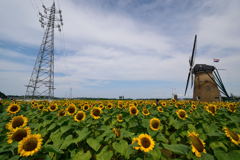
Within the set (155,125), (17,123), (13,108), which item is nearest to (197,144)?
(155,125)

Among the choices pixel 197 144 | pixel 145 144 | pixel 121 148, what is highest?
pixel 197 144

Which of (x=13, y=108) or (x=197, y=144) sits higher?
(x=13, y=108)

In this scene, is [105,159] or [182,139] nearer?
[105,159]

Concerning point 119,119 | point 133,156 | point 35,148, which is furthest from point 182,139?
point 35,148

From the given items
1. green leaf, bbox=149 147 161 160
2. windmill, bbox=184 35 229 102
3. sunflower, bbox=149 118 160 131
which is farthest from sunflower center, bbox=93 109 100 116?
windmill, bbox=184 35 229 102

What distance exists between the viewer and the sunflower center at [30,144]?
2141mm

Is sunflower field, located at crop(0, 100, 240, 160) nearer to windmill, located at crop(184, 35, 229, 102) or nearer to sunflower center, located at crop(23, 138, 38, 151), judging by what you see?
sunflower center, located at crop(23, 138, 38, 151)

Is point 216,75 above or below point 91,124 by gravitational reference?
above

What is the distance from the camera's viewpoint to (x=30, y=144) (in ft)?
7.14

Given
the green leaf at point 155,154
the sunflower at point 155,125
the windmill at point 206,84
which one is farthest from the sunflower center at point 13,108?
the windmill at point 206,84

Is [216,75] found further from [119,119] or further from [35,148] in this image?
[35,148]

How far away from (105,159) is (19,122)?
2175 mm

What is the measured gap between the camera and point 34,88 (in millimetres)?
27750

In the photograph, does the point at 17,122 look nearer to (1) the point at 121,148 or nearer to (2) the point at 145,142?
(1) the point at 121,148
